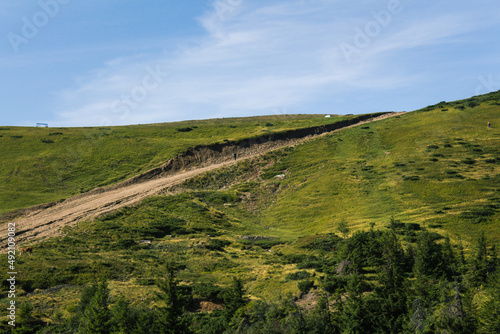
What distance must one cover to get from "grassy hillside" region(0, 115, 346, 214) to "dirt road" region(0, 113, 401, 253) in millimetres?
4584

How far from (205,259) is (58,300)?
63.6 ft

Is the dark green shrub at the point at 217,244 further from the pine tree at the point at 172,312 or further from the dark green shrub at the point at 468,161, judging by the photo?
the dark green shrub at the point at 468,161

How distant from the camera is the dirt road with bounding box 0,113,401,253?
61.6 metres

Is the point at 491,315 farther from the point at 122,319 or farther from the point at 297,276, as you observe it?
the point at 122,319

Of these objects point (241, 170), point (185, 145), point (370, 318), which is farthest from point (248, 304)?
point (185, 145)

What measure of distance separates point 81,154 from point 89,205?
34.2m

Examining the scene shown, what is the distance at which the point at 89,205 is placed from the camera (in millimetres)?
74688

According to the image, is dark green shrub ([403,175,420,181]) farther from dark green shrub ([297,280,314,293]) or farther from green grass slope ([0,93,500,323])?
dark green shrub ([297,280,314,293])

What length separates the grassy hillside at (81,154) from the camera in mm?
84125

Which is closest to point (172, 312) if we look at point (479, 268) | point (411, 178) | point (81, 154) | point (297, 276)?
point (297, 276)

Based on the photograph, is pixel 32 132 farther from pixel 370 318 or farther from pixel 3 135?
pixel 370 318

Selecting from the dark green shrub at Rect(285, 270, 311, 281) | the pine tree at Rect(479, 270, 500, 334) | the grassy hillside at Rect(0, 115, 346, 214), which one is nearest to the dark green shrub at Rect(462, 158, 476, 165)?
the dark green shrub at Rect(285, 270, 311, 281)

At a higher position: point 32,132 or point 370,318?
point 32,132

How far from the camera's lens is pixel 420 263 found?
40.6 m
